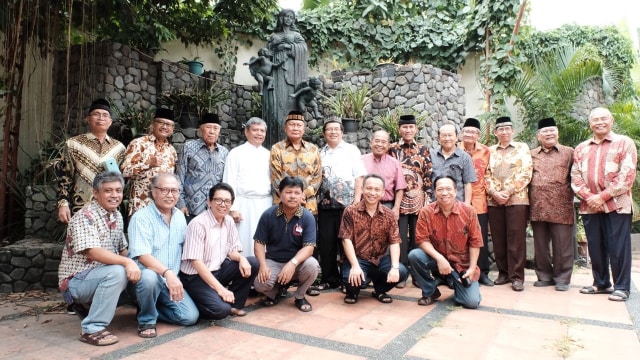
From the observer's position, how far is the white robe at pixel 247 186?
3.47 meters

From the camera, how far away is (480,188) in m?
4.02

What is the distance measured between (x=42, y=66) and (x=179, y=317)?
208 inches

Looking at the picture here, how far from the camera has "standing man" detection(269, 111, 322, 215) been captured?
3490mm

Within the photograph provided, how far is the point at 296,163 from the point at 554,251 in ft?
7.95

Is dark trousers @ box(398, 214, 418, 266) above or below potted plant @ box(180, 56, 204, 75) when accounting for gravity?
below

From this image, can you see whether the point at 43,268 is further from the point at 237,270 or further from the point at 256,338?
the point at 256,338

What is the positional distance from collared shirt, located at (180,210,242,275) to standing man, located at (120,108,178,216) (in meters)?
0.72

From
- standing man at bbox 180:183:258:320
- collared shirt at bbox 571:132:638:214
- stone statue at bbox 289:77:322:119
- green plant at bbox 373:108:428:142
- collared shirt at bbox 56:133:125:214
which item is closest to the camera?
standing man at bbox 180:183:258:320

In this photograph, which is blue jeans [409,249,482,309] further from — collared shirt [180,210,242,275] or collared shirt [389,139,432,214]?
collared shirt [180,210,242,275]

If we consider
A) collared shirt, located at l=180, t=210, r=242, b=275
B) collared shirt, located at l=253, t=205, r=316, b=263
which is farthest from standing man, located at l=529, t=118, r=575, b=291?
collared shirt, located at l=180, t=210, r=242, b=275

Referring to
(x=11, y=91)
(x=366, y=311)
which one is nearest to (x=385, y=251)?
(x=366, y=311)

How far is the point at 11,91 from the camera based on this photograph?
4.18 metres

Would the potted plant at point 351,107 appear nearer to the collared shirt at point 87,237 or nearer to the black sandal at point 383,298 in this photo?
the black sandal at point 383,298

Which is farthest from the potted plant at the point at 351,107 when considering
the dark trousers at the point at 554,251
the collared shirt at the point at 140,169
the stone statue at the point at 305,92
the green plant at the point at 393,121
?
the collared shirt at the point at 140,169
